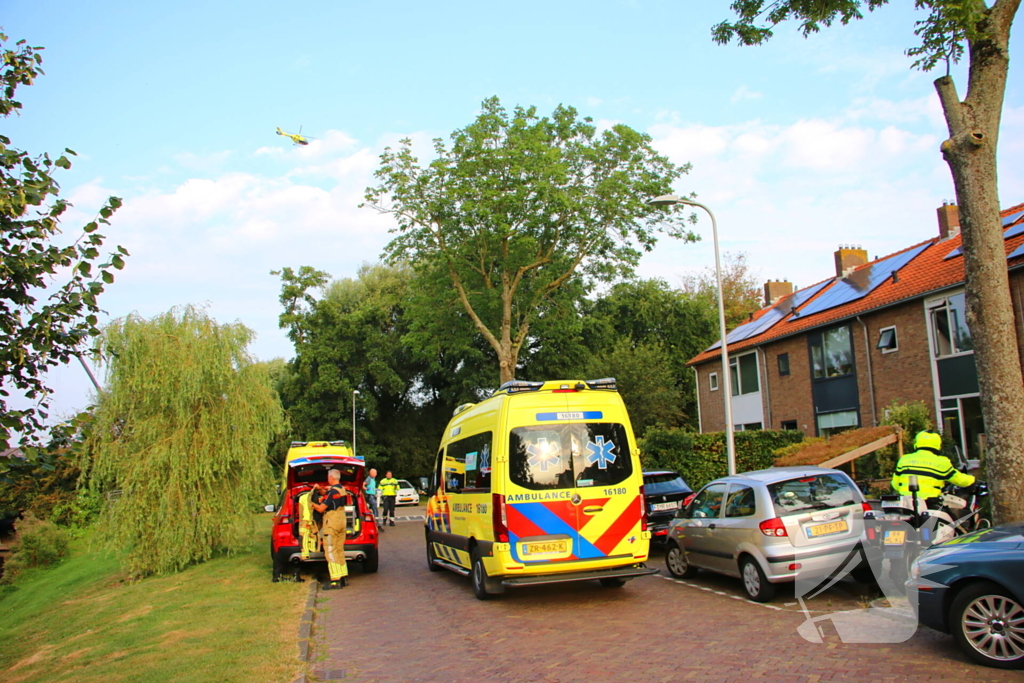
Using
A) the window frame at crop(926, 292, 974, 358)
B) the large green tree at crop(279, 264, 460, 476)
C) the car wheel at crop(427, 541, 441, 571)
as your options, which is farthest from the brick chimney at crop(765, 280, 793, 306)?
the car wheel at crop(427, 541, 441, 571)

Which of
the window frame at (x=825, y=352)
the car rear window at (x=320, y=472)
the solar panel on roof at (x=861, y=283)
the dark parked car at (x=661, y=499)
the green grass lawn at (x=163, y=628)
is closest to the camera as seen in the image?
the green grass lawn at (x=163, y=628)

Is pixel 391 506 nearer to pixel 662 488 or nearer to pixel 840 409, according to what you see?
pixel 662 488

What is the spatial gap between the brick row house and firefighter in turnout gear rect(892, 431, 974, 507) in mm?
7246

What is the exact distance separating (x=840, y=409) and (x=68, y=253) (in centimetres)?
2472

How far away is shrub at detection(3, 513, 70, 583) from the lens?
66.5 feet

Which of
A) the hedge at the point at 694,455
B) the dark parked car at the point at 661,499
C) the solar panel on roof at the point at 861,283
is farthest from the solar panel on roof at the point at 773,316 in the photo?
the dark parked car at the point at 661,499

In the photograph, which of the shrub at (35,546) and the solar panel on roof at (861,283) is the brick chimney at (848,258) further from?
the shrub at (35,546)

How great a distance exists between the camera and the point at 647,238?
94.6ft

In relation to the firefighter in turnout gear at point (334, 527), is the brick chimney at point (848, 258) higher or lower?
higher

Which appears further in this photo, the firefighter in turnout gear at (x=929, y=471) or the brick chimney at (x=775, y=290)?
the brick chimney at (x=775, y=290)

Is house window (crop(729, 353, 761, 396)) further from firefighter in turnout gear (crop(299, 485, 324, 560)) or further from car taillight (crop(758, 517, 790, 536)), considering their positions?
car taillight (crop(758, 517, 790, 536))

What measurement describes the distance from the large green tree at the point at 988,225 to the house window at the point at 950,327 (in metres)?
12.1

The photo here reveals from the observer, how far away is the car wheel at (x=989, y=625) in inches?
230

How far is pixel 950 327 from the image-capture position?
68.4 ft
